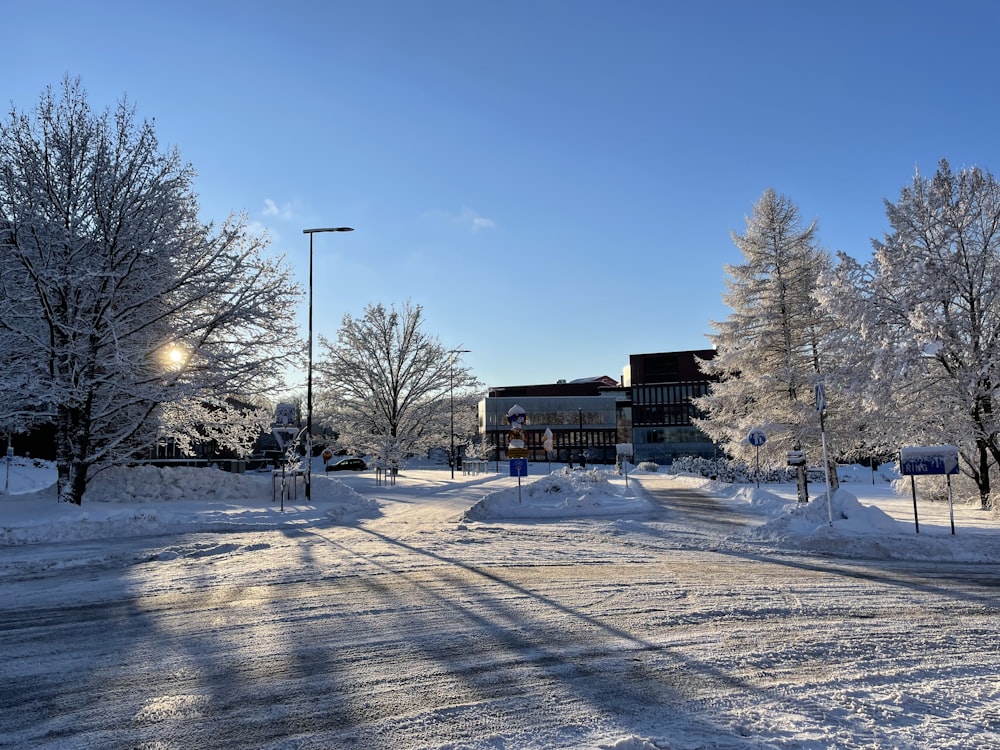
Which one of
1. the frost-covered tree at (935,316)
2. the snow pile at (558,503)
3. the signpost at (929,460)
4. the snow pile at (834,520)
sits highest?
the frost-covered tree at (935,316)

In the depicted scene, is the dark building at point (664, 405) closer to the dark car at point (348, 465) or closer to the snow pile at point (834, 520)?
the dark car at point (348, 465)

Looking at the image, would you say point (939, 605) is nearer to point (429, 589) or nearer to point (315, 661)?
point (429, 589)

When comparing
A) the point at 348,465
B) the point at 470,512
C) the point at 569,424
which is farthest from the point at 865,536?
the point at 569,424

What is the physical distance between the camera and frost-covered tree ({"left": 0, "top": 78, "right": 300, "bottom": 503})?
51.7 feet

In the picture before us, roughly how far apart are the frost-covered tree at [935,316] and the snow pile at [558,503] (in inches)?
316

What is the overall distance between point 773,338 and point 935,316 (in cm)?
674

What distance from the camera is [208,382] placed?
1802 centimetres

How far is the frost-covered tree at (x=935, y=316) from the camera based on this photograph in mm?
17578

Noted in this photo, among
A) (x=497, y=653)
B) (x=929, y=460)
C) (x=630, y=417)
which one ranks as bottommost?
(x=497, y=653)

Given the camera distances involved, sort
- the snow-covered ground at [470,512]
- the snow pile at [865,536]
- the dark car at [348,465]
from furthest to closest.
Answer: the dark car at [348,465], the snow-covered ground at [470,512], the snow pile at [865,536]

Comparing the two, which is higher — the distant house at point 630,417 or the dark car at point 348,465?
the distant house at point 630,417

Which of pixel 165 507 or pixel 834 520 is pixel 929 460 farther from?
pixel 165 507

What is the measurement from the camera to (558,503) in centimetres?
2075

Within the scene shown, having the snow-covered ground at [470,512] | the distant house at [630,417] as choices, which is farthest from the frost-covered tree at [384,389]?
the distant house at [630,417]
